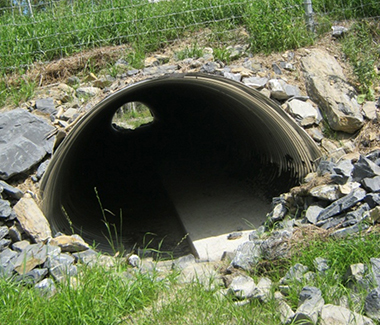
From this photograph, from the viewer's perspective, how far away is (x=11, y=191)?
5.21m

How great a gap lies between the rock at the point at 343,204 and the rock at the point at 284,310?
1196mm

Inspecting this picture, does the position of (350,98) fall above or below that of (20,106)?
below

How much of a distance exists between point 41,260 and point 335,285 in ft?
7.44

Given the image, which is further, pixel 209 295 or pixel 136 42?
pixel 136 42

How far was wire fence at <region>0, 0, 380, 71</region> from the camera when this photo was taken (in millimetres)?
6934

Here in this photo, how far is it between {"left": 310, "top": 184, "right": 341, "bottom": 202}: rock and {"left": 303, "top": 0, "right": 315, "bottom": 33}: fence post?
2912mm

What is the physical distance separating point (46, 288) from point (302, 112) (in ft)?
11.7

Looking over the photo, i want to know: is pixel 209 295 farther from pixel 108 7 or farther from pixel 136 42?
pixel 108 7

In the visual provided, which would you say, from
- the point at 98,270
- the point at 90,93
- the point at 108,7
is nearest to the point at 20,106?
the point at 90,93

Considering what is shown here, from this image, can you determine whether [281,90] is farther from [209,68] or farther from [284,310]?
[284,310]

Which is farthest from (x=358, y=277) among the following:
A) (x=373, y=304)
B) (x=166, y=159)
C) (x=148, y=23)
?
(x=166, y=159)

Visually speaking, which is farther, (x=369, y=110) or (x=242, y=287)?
(x=369, y=110)

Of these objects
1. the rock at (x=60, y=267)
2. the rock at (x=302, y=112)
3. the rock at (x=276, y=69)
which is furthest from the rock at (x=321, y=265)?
the rock at (x=276, y=69)

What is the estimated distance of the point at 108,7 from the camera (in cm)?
753
